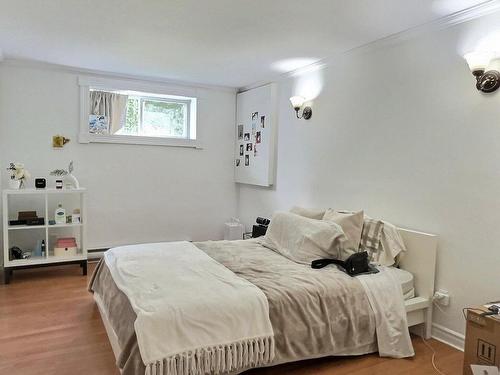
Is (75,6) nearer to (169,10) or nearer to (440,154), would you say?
(169,10)

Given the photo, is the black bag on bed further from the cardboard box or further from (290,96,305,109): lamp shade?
(290,96,305,109): lamp shade

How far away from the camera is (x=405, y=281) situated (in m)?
2.70

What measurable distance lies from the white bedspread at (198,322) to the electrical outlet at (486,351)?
1119mm

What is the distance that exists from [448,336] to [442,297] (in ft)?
0.89

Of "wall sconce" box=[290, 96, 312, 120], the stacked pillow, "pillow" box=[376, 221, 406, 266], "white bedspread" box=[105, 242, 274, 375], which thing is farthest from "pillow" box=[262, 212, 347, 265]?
"wall sconce" box=[290, 96, 312, 120]

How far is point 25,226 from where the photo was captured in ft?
12.5

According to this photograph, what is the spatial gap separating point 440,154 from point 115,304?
8.02 ft

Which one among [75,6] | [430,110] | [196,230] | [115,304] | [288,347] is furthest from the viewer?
[196,230]

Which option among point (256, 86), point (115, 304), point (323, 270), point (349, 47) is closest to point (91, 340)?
point (115, 304)

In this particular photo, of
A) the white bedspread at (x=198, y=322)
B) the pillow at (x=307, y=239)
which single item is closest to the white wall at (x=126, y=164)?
the pillow at (x=307, y=239)

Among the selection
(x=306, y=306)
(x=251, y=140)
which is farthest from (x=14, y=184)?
(x=306, y=306)

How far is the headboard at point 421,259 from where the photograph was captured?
271 cm

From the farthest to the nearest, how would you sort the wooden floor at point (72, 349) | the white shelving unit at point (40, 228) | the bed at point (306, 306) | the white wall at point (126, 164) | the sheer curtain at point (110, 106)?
the sheer curtain at point (110, 106) < the white wall at point (126, 164) < the white shelving unit at point (40, 228) < the wooden floor at point (72, 349) < the bed at point (306, 306)

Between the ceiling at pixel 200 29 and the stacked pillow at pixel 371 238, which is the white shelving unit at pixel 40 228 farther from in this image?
the stacked pillow at pixel 371 238
